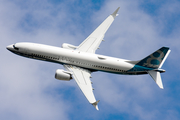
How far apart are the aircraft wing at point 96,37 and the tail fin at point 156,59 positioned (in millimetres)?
11524

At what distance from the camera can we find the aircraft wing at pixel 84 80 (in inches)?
2437

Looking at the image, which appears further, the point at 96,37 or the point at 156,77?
the point at 96,37

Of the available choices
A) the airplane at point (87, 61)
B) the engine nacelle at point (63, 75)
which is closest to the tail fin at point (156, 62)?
the airplane at point (87, 61)

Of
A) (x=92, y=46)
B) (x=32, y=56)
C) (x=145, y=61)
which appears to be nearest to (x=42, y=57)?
(x=32, y=56)

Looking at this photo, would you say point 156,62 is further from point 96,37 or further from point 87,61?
point 96,37

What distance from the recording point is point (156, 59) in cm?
6769

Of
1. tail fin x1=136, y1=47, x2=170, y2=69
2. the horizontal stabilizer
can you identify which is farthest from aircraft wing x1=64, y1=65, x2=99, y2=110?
the horizontal stabilizer

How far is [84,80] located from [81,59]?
5016mm

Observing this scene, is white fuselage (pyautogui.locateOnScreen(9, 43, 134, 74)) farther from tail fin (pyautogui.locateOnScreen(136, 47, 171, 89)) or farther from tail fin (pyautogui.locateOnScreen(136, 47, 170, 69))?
tail fin (pyautogui.locateOnScreen(136, 47, 171, 89))

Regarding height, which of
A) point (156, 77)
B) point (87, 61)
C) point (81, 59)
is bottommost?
point (156, 77)

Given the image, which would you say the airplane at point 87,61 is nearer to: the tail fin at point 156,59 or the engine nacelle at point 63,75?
the tail fin at point 156,59

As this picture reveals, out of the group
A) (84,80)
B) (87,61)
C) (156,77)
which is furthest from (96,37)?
(156,77)

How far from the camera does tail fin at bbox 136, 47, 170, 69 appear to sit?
66.3m

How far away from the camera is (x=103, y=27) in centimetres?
7775
